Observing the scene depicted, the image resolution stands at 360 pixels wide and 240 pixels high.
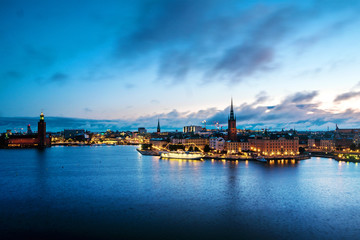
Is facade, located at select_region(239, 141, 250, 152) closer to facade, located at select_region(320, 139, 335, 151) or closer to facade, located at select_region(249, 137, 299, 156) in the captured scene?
facade, located at select_region(249, 137, 299, 156)

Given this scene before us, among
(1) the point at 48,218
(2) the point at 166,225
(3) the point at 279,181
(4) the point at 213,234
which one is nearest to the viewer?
(4) the point at 213,234

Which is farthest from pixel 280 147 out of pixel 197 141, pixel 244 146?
pixel 197 141

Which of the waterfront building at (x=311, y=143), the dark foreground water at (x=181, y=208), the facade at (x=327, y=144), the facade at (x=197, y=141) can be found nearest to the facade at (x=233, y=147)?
the facade at (x=197, y=141)

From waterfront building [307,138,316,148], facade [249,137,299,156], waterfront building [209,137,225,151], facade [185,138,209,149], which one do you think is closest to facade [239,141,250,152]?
waterfront building [209,137,225,151]

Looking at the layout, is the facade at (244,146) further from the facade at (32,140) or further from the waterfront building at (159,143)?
the facade at (32,140)

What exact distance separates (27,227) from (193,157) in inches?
1237

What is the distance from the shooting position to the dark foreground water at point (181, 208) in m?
10.9

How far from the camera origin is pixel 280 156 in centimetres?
4125

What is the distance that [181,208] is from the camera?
14.0m

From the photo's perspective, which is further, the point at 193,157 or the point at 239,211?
the point at 193,157

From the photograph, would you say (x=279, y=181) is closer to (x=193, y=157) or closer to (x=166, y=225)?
(x=166, y=225)

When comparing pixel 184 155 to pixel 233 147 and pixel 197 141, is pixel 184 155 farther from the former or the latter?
pixel 197 141

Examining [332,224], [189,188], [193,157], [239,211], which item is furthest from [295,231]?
[193,157]

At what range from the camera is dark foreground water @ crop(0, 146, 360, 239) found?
10930 millimetres
